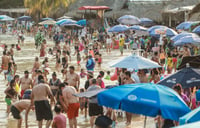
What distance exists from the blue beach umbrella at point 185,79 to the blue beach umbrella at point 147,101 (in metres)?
1.80

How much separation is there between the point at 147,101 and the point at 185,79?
242 centimetres

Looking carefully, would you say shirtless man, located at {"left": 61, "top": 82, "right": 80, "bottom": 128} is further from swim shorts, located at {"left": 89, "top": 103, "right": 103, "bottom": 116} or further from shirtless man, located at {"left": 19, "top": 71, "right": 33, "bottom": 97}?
shirtless man, located at {"left": 19, "top": 71, "right": 33, "bottom": 97}

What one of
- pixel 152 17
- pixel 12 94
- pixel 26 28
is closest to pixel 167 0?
pixel 152 17

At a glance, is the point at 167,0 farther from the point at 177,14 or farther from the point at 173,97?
the point at 173,97

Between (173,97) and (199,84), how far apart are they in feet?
7.27

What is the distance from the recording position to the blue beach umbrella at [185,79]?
898 centimetres

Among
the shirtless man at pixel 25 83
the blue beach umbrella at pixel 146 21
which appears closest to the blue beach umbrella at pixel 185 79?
the shirtless man at pixel 25 83

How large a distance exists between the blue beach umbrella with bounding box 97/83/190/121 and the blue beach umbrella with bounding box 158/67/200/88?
5.90ft

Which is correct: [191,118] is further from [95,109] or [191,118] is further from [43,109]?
[43,109]

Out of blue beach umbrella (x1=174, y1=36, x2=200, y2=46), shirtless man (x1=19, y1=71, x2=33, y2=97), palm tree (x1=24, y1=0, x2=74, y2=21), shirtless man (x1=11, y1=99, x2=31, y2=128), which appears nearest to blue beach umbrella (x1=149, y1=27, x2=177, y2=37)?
blue beach umbrella (x1=174, y1=36, x2=200, y2=46)

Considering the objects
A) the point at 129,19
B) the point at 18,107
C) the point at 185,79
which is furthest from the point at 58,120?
the point at 129,19

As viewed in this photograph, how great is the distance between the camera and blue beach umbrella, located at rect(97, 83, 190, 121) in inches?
265

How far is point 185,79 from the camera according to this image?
9.04 m

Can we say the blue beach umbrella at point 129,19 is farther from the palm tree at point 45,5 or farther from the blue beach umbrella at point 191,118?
the blue beach umbrella at point 191,118
